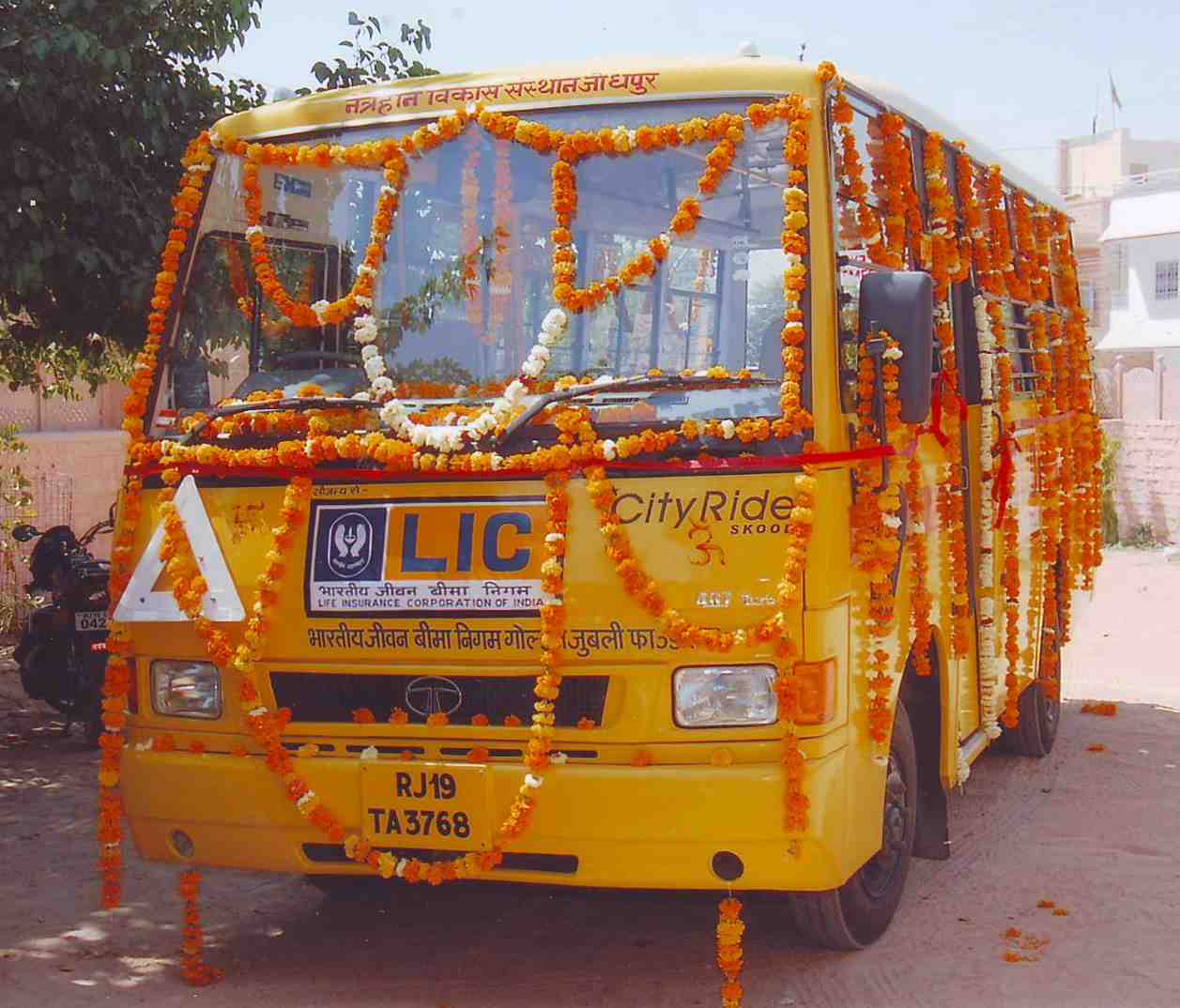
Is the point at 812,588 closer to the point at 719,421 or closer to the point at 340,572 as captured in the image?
the point at 719,421

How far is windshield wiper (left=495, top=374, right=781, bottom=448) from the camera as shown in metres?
4.66

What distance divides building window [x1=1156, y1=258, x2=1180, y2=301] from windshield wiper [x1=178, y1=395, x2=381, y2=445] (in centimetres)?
3808

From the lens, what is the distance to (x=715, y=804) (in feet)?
14.7

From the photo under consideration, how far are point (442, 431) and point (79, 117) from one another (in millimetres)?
4044

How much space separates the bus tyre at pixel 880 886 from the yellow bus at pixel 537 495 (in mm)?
17

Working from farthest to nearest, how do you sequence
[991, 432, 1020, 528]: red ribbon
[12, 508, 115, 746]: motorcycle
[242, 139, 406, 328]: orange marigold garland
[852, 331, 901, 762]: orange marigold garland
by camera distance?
1. [12, 508, 115, 746]: motorcycle
2. [991, 432, 1020, 528]: red ribbon
3. [242, 139, 406, 328]: orange marigold garland
4. [852, 331, 901, 762]: orange marigold garland

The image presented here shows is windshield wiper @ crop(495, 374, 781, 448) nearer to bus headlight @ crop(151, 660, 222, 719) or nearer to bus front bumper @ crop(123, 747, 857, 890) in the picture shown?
bus front bumper @ crop(123, 747, 857, 890)

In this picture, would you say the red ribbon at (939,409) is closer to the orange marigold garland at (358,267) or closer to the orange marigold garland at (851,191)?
the orange marigold garland at (851,191)

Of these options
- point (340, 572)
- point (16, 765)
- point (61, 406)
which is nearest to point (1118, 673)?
→ point (16, 765)

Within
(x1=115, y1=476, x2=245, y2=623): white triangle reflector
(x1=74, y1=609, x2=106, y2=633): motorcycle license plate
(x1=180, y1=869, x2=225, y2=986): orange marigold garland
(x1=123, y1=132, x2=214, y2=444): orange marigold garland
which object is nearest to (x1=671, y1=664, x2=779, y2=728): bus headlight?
(x1=115, y1=476, x2=245, y2=623): white triangle reflector

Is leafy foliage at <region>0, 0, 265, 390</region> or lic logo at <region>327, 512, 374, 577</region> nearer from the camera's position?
lic logo at <region>327, 512, 374, 577</region>

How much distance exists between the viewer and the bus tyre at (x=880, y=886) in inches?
203

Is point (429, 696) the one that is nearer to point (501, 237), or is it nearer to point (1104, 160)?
point (501, 237)

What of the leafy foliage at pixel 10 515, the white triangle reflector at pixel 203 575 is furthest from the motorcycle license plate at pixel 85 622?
the white triangle reflector at pixel 203 575
